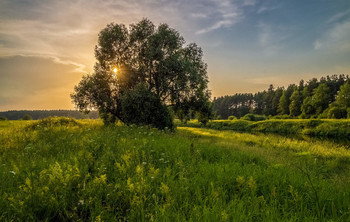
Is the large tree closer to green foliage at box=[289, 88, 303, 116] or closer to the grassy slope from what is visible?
the grassy slope

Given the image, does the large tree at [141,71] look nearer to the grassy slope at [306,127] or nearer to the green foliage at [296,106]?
the grassy slope at [306,127]

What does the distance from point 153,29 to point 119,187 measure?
21.0 metres

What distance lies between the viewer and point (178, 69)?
19.2m

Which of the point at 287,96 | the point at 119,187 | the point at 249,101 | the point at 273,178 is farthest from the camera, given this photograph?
the point at 249,101

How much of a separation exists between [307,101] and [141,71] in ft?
301

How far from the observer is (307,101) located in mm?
82875

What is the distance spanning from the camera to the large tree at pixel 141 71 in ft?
64.5

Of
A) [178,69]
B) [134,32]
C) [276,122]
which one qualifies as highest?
[134,32]

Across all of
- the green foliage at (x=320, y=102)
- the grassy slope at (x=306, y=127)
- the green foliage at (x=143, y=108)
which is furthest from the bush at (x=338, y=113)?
the green foliage at (x=143, y=108)

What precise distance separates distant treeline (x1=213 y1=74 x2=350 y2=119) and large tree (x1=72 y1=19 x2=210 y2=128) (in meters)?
64.3

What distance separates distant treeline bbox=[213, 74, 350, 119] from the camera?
235ft

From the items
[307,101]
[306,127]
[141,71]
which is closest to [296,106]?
[307,101]

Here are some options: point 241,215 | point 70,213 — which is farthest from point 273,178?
point 70,213

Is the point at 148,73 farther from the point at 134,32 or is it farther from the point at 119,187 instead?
the point at 119,187
